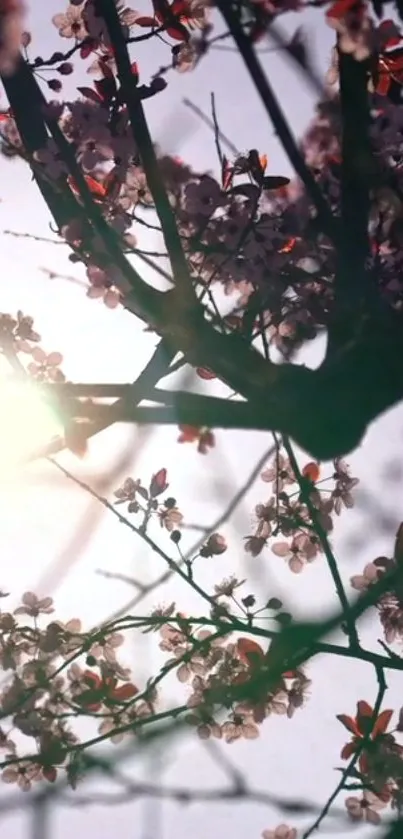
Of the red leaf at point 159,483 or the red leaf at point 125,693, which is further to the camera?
the red leaf at point 159,483

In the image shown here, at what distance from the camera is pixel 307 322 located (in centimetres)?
418

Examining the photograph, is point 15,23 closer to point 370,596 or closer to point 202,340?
point 202,340

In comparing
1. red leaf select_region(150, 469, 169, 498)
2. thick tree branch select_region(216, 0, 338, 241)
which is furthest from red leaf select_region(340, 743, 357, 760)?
thick tree branch select_region(216, 0, 338, 241)

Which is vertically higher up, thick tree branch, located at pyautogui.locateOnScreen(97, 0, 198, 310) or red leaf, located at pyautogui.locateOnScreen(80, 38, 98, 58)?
red leaf, located at pyautogui.locateOnScreen(80, 38, 98, 58)

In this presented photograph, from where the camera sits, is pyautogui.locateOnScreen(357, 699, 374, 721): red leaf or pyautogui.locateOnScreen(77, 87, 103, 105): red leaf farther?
pyautogui.locateOnScreen(357, 699, 374, 721): red leaf

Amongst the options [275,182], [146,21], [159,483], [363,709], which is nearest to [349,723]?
[363,709]

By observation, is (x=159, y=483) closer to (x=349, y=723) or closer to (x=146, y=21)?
(x=349, y=723)

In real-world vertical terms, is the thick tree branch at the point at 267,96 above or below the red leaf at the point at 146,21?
below

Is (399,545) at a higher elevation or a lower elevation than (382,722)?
higher

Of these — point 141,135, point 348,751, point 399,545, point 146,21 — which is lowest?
point 348,751

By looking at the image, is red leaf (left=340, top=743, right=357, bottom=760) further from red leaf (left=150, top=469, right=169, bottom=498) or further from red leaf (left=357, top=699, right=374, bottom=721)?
red leaf (left=150, top=469, right=169, bottom=498)

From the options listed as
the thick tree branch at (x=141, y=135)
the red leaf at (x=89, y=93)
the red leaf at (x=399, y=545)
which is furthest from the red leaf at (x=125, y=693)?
the red leaf at (x=89, y=93)

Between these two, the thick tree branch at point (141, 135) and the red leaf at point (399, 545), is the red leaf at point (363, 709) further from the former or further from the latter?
the thick tree branch at point (141, 135)

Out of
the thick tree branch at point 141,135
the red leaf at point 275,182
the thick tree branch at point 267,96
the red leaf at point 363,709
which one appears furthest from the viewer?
the red leaf at point 363,709
